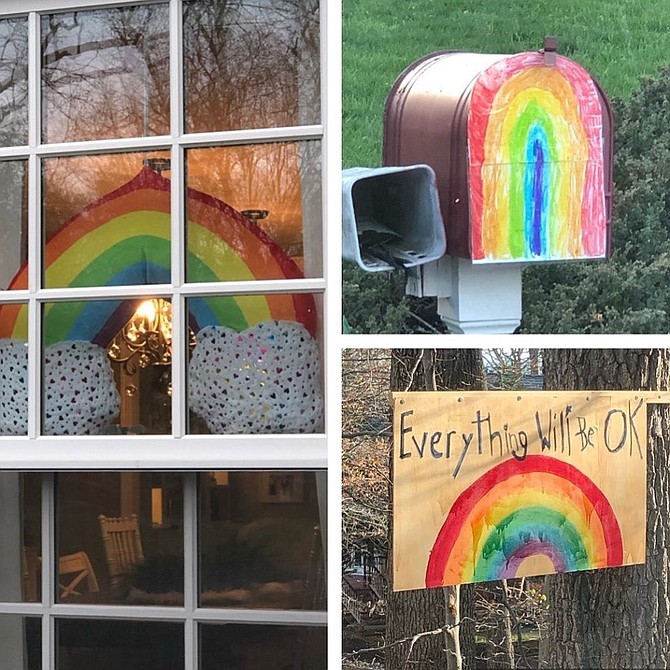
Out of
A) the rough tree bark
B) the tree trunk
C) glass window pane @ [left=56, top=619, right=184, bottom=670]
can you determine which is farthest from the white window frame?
the tree trunk

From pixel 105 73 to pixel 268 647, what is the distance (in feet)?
6.22

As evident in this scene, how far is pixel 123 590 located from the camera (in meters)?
3.02

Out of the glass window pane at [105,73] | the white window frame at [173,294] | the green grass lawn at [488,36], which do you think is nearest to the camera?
the green grass lawn at [488,36]

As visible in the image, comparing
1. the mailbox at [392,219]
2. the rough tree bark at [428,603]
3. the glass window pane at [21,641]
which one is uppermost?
the mailbox at [392,219]

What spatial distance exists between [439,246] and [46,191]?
1294 mm

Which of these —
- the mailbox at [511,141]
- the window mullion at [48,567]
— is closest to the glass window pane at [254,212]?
the mailbox at [511,141]

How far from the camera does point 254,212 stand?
2990mm

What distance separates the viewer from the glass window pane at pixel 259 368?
295 centimetres

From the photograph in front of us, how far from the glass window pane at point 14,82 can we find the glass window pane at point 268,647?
5.64ft

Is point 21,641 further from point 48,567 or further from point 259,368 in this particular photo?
point 259,368

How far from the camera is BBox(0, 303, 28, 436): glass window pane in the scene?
3.07 metres

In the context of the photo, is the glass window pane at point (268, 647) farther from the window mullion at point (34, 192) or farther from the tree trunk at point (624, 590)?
the window mullion at point (34, 192)

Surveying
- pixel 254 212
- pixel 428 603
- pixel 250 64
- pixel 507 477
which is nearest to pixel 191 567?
pixel 428 603

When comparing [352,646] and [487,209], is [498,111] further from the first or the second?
[352,646]
